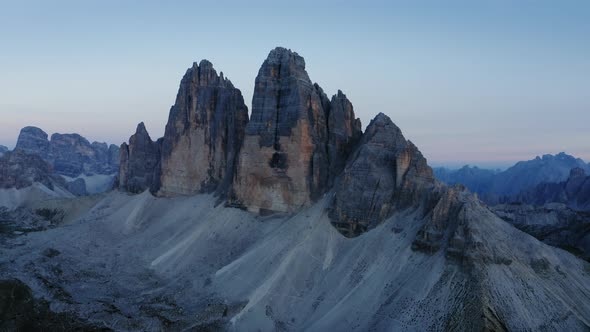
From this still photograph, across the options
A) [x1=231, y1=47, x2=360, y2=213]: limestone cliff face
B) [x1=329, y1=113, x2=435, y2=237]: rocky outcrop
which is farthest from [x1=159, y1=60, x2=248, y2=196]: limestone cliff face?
[x1=329, y1=113, x2=435, y2=237]: rocky outcrop

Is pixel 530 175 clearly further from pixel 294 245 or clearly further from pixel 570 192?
pixel 294 245

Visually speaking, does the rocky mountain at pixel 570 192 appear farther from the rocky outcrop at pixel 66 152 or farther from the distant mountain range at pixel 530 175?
the rocky outcrop at pixel 66 152

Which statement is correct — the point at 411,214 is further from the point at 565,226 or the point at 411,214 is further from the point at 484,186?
the point at 484,186

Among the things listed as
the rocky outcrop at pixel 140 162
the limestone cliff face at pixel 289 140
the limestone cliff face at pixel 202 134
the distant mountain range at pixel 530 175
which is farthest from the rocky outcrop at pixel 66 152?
the distant mountain range at pixel 530 175

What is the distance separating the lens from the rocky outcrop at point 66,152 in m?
151

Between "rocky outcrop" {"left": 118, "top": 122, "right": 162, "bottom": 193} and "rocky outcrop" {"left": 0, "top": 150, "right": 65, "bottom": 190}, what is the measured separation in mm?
33911

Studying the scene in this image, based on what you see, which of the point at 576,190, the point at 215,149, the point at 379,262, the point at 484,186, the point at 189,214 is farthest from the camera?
the point at 484,186

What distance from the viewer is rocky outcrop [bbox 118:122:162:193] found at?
83.2 metres

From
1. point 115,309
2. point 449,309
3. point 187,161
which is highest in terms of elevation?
point 187,161

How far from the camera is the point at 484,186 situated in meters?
188

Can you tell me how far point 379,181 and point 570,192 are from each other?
82225 mm

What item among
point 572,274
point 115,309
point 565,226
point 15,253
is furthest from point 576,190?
point 15,253

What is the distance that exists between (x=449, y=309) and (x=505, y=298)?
4235mm

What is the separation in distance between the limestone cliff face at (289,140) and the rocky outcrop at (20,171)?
70734 mm
